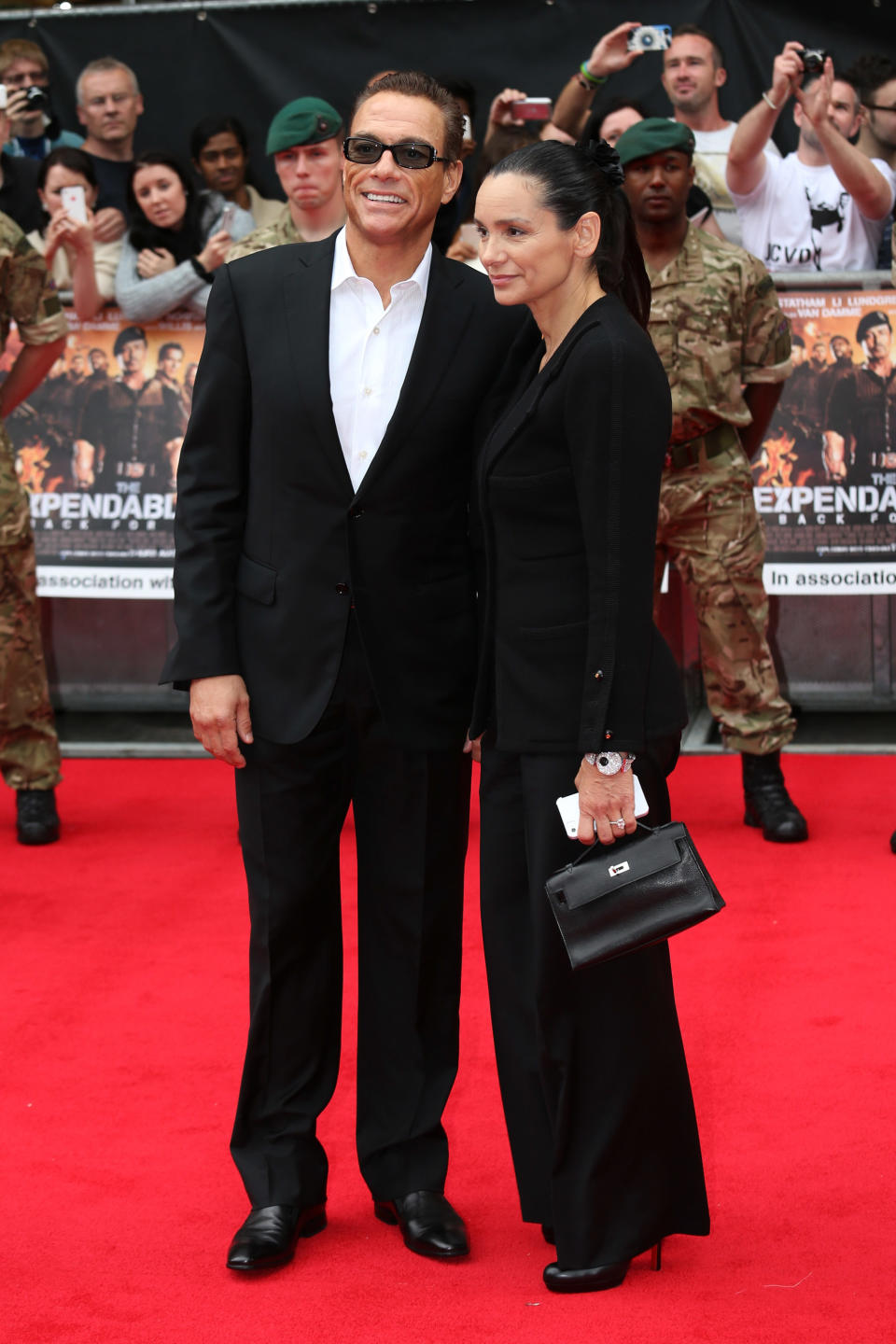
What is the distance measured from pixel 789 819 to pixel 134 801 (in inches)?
85.9

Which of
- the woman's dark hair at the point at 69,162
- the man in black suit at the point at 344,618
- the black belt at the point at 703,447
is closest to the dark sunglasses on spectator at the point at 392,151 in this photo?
the man in black suit at the point at 344,618

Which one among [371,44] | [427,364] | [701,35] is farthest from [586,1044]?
[371,44]

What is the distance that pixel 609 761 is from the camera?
7.18 feet

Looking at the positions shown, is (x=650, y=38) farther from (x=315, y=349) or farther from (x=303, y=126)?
(x=315, y=349)

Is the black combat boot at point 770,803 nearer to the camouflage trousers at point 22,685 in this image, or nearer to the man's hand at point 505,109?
the camouflage trousers at point 22,685

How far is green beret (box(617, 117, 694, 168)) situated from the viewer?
180 inches

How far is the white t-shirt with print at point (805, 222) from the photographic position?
5.91 m

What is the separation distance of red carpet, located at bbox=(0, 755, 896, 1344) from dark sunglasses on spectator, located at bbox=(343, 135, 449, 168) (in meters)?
1.62

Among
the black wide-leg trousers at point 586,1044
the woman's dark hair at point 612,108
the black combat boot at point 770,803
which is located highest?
the woman's dark hair at point 612,108

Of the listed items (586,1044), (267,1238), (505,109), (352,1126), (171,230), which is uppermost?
(505,109)

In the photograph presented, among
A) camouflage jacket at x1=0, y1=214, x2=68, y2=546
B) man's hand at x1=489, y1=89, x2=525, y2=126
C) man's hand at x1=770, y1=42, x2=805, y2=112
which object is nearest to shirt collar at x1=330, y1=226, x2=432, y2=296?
camouflage jacket at x1=0, y1=214, x2=68, y2=546

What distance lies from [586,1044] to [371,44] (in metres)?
5.14

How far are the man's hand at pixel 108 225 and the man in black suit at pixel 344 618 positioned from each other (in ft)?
13.4

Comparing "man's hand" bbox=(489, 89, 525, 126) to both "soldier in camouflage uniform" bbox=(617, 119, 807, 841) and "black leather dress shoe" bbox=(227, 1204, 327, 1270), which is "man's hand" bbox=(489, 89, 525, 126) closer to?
"soldier in camouflage uniform" bbox=(617, 119, 807, 841)
